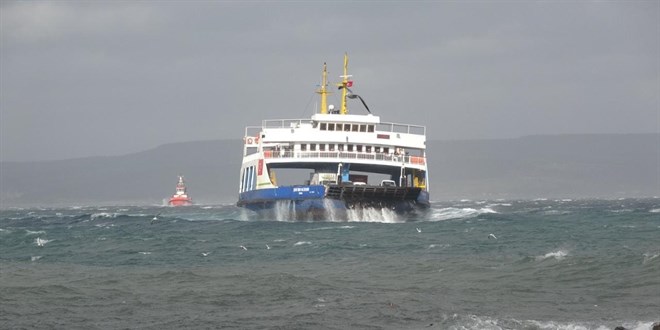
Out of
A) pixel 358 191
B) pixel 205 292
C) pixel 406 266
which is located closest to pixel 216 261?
pixel 406 266

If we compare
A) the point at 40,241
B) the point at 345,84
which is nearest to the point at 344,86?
the point at 345,84

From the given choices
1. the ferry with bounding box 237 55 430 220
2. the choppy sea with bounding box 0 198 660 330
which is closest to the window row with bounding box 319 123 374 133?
the ferry with bounding box 237 55 430 220

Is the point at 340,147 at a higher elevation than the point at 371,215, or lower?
higher

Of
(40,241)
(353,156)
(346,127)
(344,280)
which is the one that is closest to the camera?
(344,280)

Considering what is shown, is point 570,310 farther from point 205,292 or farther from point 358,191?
point 358,191

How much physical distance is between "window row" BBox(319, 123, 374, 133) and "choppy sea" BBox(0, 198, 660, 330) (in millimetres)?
14677

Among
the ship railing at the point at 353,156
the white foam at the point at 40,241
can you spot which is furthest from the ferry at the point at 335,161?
the white foam at the point at 40,241

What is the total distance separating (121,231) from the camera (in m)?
62.6

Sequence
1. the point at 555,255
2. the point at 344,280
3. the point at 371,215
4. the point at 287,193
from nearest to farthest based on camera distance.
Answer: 1. the point at 344,280
2. the point at 555,255
3. the point at 371,215
4. the point at 287,193

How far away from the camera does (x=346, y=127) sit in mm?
67938

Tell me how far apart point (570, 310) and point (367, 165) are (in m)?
41.4

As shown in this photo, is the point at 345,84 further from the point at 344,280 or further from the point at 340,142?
the point at 344,280

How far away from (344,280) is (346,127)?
1433 inches

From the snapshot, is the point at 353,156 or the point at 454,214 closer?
the point at 353,156
